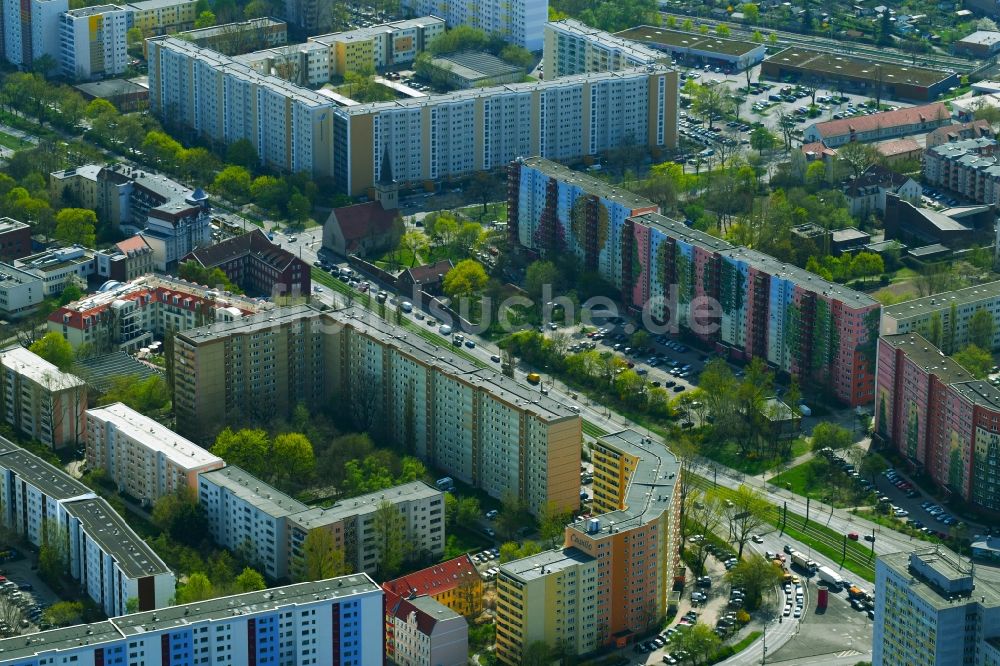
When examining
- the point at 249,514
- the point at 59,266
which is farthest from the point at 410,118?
the point at 249,514

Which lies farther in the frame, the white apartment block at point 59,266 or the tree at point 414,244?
the tree at point 414,244

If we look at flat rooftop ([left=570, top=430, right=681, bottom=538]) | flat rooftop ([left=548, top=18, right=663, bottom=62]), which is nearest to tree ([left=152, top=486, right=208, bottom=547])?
flat rooftop ([left=570, top=430, right=681, bottom=538])

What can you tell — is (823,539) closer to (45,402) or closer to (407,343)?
(407,343)

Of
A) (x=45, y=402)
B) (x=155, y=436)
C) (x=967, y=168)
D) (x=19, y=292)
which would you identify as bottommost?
(x=45, y=402)

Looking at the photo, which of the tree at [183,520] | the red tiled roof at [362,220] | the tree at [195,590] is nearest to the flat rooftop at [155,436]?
the tree at [183,520]

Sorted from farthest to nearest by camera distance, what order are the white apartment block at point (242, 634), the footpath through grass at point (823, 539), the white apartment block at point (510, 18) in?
the white apartment block at point (510, 18), the footpath through grass at point (823, 539), the white apartment block at point (242, 634)

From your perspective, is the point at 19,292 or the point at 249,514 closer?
the point at 249,514

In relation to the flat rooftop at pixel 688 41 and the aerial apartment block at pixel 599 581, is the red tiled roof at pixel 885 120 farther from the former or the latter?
the aerial apartment block at pixel 599 581
